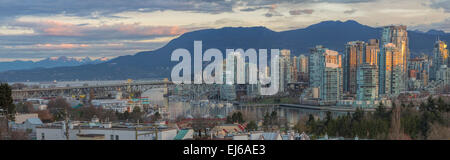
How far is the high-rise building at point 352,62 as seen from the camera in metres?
21.0

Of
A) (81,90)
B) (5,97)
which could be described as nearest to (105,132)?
(5,97)

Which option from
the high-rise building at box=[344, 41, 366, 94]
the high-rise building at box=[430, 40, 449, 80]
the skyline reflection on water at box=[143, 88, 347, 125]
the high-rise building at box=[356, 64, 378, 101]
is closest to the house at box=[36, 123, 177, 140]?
the skyline reflection on water at box=[143, 88, 347, 125]

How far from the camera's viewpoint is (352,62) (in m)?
22.0

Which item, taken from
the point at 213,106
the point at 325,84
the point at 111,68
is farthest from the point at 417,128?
the point at 111,68

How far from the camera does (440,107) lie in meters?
7.67

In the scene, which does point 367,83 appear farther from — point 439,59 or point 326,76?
point 439,59

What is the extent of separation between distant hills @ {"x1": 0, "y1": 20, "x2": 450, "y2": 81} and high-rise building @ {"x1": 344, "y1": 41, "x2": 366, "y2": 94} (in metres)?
6.50

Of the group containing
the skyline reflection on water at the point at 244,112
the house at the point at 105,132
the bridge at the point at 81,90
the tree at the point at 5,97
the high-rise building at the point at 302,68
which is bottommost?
the skyline reflection on water at the point at 244,112

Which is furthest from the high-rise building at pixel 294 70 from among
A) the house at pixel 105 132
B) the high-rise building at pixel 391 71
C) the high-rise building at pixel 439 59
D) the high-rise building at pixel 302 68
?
the house at pixel 105 132

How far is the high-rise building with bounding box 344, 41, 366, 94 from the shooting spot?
829 inches

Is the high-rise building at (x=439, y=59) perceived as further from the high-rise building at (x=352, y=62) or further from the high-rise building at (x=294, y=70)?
the high-rise building at (x=294, y=70)

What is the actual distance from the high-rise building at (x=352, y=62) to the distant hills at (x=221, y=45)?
6499 mm

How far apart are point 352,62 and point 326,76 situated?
12.9 ft
